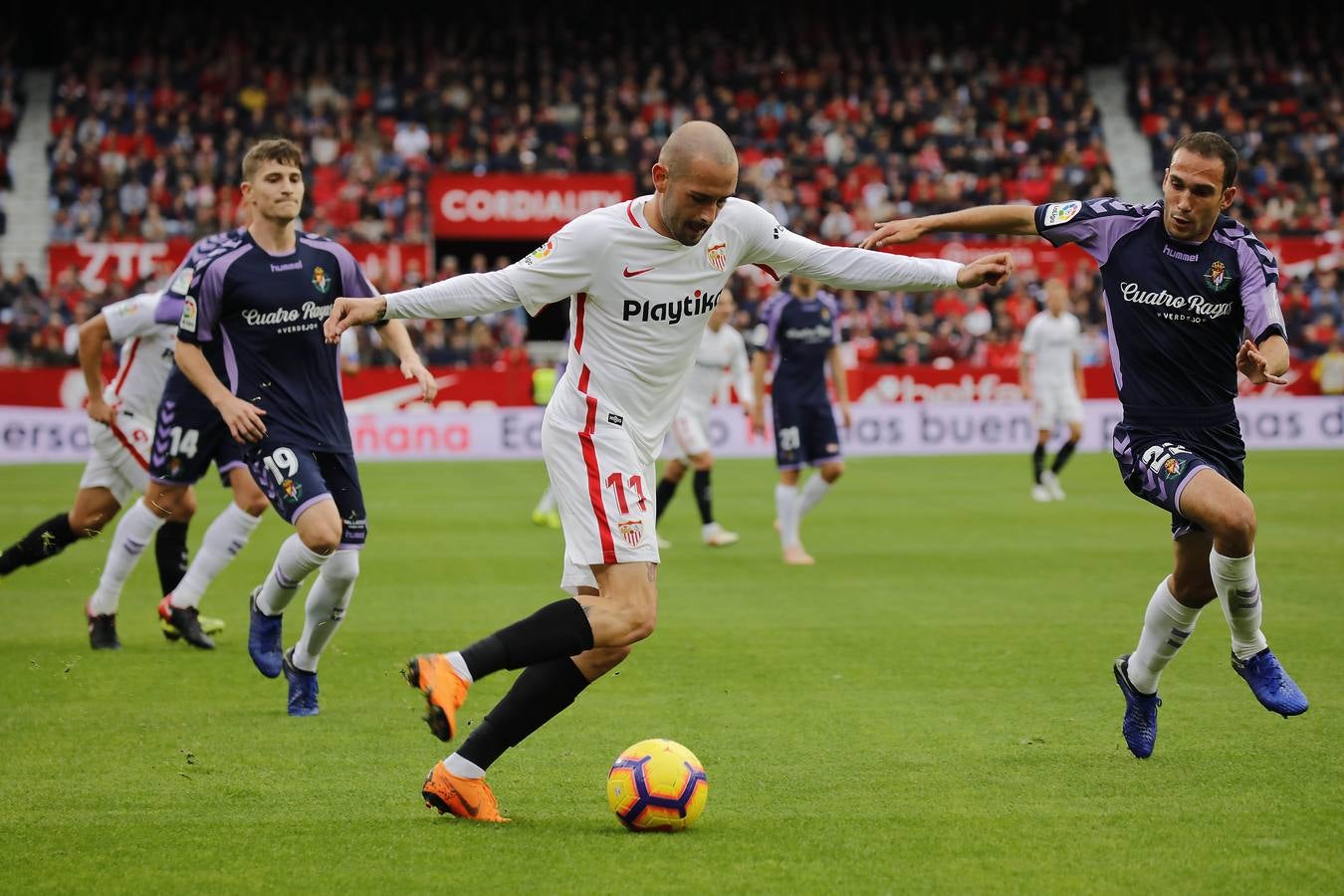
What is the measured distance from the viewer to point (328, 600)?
708cm

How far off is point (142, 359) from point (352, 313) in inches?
205

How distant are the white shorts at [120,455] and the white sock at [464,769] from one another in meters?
4.96

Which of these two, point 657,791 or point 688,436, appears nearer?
point 657,791

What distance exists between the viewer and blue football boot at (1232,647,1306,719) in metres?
6.10

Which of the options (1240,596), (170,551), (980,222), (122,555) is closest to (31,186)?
(170,551)

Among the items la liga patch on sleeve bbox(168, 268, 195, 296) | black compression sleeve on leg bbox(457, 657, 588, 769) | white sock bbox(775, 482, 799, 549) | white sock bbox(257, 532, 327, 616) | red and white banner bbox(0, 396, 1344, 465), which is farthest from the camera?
red and white banner bbox(0, 396, 1344, 465)

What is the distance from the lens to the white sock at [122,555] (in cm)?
916

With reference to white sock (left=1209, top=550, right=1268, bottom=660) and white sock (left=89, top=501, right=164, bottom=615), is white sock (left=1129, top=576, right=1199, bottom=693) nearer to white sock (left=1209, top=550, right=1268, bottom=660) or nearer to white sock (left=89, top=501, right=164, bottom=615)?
white sock (left=1209, top=550, right=1268, bottom=660)

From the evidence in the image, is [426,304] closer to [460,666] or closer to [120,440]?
[460,666]

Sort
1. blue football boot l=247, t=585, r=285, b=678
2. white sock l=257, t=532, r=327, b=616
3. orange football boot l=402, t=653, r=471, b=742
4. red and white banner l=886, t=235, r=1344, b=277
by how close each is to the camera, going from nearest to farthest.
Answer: orange football boot l=402, t=653, r=471, b=742, white sock l=257, t=532, r=327, b=616, blue football boot l=247, t=585, r=285, b=678, red and white banner l=886, t=235, r=1344, b=277

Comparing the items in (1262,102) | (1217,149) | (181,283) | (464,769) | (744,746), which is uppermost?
(1262,102)

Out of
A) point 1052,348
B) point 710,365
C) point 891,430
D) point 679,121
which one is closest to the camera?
point 710,365

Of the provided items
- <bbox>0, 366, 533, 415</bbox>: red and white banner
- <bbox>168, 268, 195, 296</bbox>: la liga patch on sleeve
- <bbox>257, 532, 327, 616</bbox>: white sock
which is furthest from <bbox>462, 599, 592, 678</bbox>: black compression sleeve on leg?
<bbox>0, 366, 533, 415</bbox>: red and white banner

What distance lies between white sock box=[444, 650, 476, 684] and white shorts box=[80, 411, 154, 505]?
5.29m
